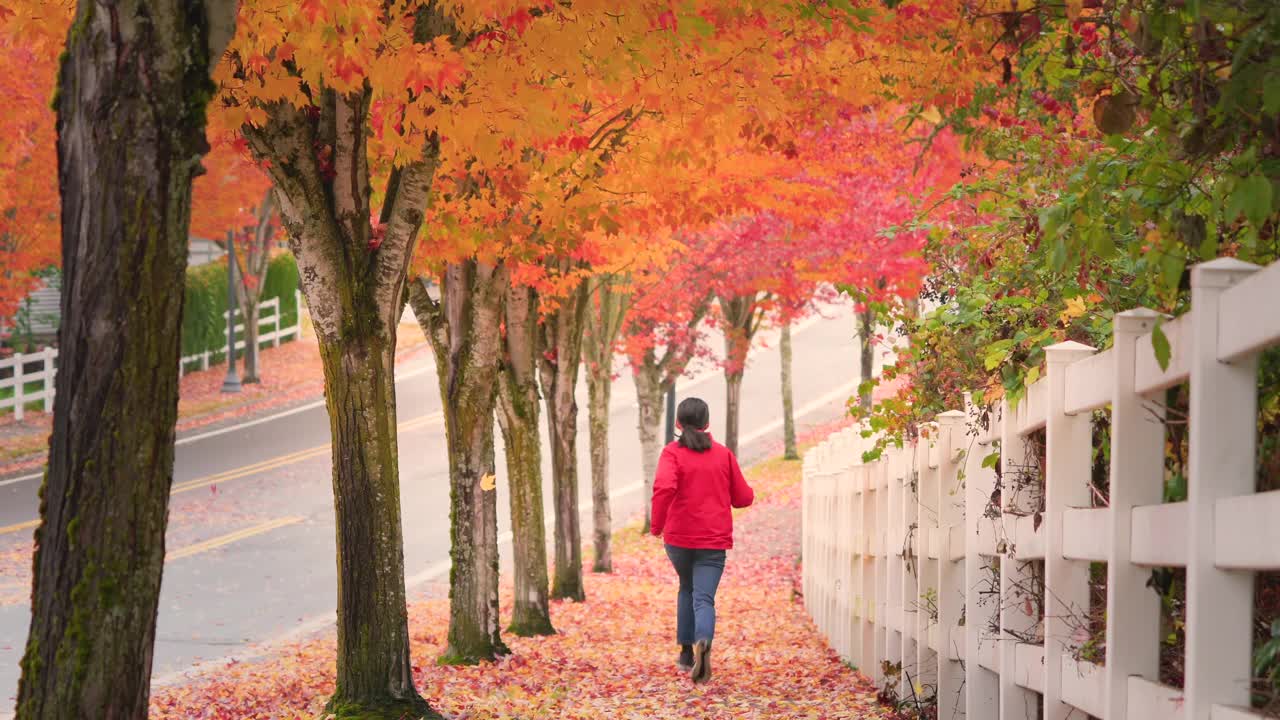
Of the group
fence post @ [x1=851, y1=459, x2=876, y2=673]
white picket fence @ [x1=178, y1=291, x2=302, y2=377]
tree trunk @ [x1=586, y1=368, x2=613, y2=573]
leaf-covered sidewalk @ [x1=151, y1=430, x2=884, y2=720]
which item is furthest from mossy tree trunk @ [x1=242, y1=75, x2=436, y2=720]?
white picket fence @ [x1=178, y1=291, x2=302, y2=377]

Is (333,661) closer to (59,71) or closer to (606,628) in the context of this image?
(606,628)

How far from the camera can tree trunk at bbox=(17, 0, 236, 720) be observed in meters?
4.35

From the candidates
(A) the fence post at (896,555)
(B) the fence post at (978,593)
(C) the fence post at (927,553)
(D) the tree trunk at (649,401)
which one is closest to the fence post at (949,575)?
(C) the fence post at (927,553)

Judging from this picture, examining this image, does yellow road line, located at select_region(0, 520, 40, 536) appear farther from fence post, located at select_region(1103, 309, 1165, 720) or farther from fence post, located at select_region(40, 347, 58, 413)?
fence post, located at select_region(1103, 309, 1165, 720)

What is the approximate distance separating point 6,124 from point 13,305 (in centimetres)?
722

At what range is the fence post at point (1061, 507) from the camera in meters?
4.67

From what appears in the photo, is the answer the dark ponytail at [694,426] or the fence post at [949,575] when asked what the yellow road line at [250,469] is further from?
the fence post at [949,575]

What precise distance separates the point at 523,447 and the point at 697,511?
13.2 ft

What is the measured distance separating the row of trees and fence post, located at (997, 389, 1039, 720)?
3.02 m

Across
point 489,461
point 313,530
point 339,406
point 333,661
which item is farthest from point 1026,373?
point 313,530

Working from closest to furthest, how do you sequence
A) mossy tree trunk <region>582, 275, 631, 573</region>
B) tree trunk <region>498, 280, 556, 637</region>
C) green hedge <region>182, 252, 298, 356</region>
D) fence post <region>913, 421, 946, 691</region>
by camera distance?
fence post <region>913, 421, 946, 691</region> < tree trunk <region>498, 280, 556, 637</region> < mossy tree trunk <region>582, 275, 631, 573</region> < green hedge <region>182, 252, 298, 356</region>

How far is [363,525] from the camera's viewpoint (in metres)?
8.06

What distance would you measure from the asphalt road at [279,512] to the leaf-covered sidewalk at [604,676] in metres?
1.10

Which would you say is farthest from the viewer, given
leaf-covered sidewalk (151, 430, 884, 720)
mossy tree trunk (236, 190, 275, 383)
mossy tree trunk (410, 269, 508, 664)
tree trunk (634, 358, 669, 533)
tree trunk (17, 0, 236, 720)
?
mossy tree trunk (236, 190, 275, 383)
